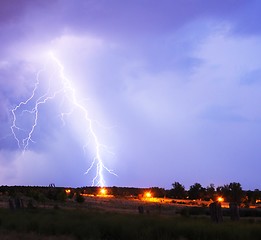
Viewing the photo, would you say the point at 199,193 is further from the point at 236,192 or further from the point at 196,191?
the point at 236,192

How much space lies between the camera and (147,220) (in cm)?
2547

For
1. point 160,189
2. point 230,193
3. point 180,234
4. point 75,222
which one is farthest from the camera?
point 160,189

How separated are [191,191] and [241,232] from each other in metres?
107

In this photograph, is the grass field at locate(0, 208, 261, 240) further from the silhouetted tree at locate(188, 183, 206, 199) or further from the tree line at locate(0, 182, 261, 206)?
the silhouetted tree at locate(188, 183, 206, 199)

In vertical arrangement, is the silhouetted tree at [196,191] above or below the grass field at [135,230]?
above

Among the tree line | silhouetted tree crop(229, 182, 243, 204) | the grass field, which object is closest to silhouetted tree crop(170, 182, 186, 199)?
the tree line

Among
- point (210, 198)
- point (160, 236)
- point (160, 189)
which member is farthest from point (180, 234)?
point (160, 189)

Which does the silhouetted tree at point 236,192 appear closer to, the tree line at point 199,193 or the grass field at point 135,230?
the tree line at point 199,193

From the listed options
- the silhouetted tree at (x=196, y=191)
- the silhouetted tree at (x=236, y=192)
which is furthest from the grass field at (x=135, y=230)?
the silhouetted tree at (x=196, y=191)

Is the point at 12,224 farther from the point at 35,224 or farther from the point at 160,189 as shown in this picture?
the point at 160,189

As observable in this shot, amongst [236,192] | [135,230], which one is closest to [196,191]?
[236,192]

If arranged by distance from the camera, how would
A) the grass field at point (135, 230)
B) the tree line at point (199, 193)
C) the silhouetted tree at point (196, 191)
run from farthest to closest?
the silhouetted tree at point (196, 191) < the tree line at point (199, 193) < the grass field at point (135, 230)

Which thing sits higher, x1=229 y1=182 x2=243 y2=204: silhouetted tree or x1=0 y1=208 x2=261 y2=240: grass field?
x1=229 y1=182 x2=243 y2=204: silhouetted tree

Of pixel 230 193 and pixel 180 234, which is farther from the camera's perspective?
pixel 230 193
